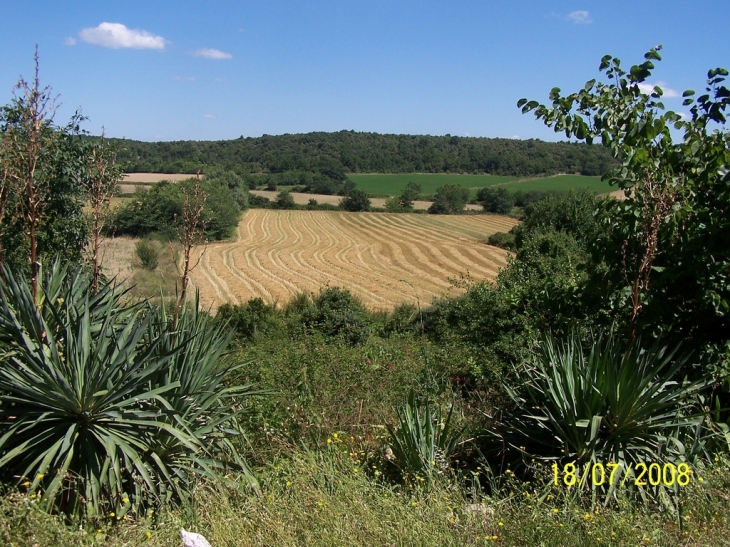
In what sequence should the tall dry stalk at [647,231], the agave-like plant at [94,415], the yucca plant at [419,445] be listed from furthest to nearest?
the yucca plant at [419,445] → the tall dry stalk at [647,231] → the agave-like plant at [94,415]

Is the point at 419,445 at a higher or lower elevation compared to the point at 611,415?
lower

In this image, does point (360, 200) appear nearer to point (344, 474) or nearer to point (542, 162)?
point (542, 162)

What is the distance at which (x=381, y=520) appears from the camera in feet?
11.0

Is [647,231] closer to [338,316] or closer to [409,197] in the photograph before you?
[338,316]

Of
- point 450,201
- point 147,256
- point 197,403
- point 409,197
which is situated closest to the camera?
point 197,403

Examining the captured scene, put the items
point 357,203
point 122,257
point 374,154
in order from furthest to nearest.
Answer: point 374,154 < point 357,203 < point 122,257

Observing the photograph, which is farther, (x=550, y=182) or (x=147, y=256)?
(x=550, y=182)

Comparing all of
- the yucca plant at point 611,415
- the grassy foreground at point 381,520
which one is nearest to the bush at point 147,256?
the grassy foreground at point 381,520

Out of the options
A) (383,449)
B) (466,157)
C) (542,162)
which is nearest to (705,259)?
(383,449)

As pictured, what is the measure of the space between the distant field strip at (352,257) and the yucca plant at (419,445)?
50.0 feet

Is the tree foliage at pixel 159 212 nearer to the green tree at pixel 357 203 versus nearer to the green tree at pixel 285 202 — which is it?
the green tree at pixel 285 202

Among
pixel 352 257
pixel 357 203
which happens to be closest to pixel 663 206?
pixel 352 257

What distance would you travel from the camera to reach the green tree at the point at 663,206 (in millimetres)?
4383

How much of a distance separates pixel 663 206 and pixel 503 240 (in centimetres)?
4731
